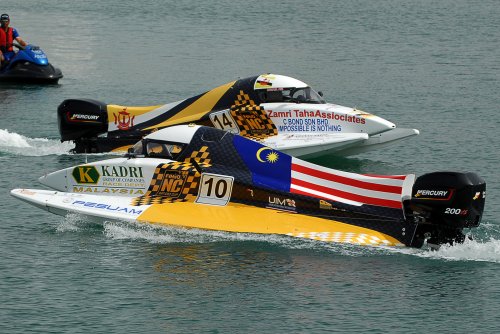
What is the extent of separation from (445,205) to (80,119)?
1148 cm

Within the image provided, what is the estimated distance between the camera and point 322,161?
1019 inches

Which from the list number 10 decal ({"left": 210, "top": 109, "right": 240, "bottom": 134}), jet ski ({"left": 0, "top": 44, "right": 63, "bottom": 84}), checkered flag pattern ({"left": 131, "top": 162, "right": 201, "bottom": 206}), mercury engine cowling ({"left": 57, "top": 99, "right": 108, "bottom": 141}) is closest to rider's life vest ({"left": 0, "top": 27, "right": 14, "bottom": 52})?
jet ski ({"left": 0, "top": 44, "right": 63, "bottom": 84})

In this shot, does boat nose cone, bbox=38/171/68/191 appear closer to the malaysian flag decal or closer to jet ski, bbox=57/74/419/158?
the malaysian flag decal

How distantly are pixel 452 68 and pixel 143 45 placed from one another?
1271 cm

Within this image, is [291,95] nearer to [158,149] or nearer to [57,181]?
[158,149]

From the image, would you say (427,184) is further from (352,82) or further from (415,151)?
(352,82)

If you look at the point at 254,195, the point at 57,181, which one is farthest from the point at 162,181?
the point at 57,181

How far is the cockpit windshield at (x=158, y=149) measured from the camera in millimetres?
19656

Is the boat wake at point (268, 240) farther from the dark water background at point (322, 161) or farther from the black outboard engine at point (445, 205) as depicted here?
the black outboard engine at point (445, 205)

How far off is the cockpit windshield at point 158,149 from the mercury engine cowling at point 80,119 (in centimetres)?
642

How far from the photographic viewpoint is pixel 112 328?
15367mm

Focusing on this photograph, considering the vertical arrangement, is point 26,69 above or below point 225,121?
below

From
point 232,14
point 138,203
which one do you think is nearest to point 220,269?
point 138,203

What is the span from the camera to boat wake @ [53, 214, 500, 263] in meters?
17.7
